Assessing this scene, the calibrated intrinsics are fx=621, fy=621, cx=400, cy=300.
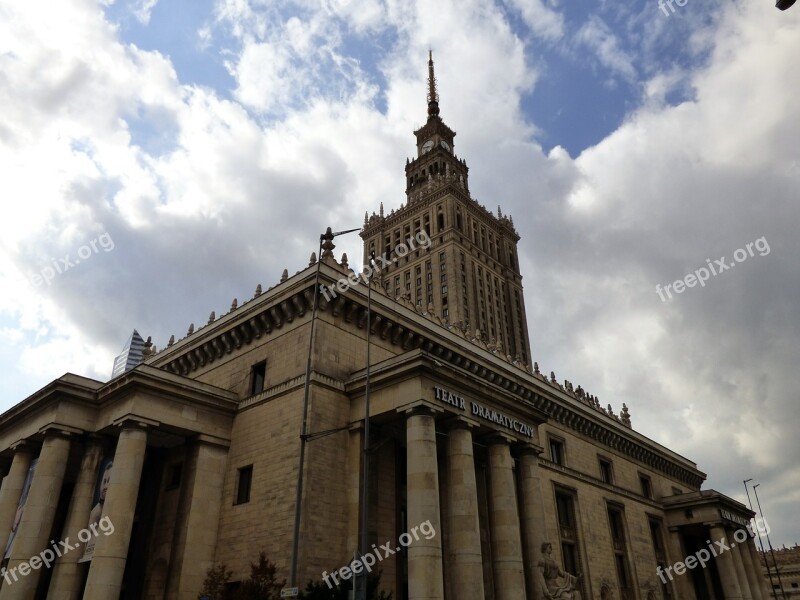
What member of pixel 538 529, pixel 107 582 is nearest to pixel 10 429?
pixel 107 582

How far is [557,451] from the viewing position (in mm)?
47000

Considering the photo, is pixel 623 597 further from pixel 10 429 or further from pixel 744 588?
pixel 10 429

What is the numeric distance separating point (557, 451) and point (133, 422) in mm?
30780

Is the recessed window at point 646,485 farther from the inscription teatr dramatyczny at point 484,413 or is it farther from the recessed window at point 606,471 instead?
the inscription teatr dramatyczny at point 484,413

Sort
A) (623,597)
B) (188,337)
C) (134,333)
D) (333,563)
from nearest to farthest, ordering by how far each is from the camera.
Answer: (333,563) < (188,337) < (623,597) < (134,333)

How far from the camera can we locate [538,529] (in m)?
32.7

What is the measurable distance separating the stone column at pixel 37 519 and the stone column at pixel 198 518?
228 inches

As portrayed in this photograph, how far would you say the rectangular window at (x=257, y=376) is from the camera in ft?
112

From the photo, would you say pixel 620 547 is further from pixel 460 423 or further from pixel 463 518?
pixel 460 423

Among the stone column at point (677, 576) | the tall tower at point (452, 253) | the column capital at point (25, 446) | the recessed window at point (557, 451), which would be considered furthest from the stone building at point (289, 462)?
the tall tower at point (452, 253)

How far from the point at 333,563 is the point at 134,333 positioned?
17387cm

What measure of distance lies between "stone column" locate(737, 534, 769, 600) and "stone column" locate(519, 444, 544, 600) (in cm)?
3350

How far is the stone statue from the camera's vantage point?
98.6 feet

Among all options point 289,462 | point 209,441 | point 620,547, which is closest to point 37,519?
point 209,441
